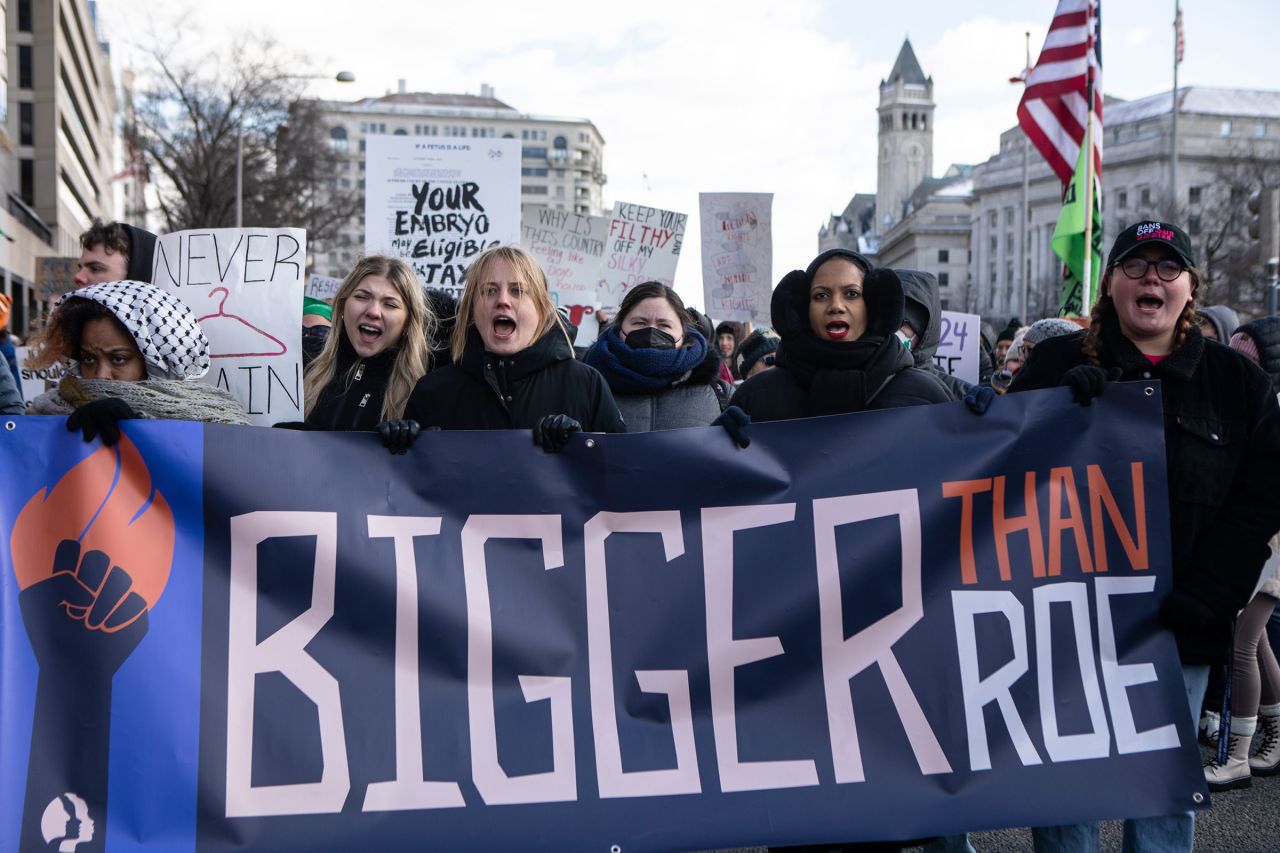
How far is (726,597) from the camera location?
10.3 feet

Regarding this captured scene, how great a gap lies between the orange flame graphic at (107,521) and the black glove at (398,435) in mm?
547

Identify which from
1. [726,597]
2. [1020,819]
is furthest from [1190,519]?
[726,597]

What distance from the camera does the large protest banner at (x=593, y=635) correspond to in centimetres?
286

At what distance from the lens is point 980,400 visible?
320 centimetres

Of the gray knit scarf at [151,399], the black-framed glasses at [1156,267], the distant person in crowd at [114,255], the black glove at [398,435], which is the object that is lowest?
the black glove at [398,435]

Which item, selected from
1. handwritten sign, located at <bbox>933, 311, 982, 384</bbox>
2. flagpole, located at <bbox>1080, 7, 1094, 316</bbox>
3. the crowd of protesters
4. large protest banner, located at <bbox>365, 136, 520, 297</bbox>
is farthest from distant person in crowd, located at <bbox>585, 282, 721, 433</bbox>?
flagpole, located at <bbox>1080, 7, 1094, 316</bbox>

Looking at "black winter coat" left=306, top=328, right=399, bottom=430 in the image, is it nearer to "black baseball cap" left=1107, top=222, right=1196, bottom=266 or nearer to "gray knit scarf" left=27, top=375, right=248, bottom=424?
"gray knit scarf" left=27, top=375, right=248, bottom=424

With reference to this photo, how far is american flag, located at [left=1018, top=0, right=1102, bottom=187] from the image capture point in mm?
10133

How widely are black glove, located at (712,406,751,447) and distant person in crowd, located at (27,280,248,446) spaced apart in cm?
134

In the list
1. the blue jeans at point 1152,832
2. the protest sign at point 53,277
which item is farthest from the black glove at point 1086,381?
the protest sign at point 53,277

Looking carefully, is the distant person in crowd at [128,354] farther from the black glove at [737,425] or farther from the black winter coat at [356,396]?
the black glove at [737,425]

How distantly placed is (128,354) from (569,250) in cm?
796

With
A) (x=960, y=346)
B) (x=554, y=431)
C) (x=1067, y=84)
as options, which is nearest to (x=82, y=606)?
(x=554, y=431)

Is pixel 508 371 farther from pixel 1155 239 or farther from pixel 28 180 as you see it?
pixel 28 180
